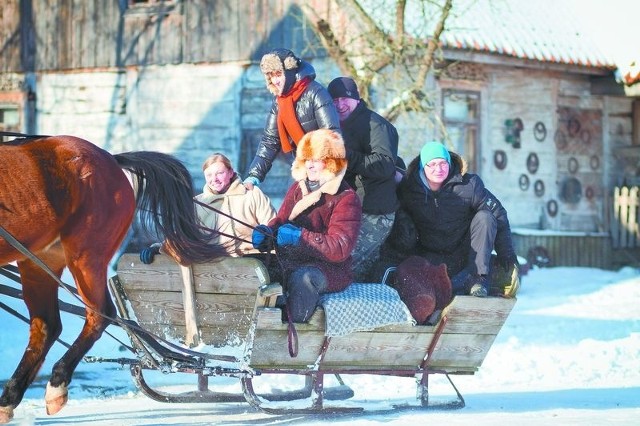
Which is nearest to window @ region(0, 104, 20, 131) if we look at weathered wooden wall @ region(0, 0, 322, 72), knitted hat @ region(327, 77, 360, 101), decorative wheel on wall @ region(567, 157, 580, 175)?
weathered wooden wall @ region(0, 0, 322, 72)

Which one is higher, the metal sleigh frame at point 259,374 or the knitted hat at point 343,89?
the knitted hat at point 343,89

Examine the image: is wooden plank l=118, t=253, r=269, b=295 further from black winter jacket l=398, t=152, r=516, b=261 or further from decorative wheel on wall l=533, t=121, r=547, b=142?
decorative wheel on wall l=533, t=121, r=547, b=142

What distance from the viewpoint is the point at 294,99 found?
252 inches

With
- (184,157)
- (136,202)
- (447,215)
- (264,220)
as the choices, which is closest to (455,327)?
(447,215)

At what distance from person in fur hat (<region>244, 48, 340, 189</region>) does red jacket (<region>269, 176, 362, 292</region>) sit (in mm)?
456

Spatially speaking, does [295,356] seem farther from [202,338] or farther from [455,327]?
[455,327]

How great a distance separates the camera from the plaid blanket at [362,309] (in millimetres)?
5836

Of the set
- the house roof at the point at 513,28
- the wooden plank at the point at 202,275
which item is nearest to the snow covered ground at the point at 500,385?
the wooden plank at the point at 202,275

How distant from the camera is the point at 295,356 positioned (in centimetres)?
581

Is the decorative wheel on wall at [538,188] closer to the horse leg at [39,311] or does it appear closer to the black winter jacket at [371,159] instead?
the black winter jacket at [371,159]

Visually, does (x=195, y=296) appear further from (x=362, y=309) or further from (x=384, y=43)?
(x=384, y=43)

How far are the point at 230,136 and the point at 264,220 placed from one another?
10168mm

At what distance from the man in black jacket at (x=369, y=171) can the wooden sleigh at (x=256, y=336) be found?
545 millimetres

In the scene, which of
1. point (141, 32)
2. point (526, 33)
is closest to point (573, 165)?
point (526, 33)
